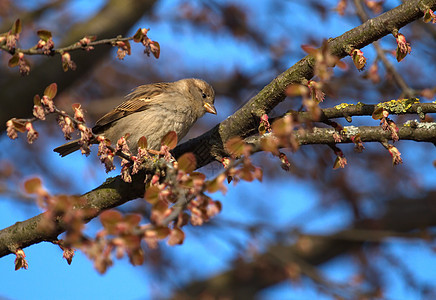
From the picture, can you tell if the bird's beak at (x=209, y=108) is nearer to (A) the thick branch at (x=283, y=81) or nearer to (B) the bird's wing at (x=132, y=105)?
(B) the bird's wing at (x=132, y=105)

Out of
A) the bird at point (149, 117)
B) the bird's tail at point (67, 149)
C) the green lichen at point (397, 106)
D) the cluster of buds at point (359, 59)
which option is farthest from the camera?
the bird at point (149, 117)

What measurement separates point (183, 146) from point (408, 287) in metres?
3.78

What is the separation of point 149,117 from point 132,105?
0.32 meters

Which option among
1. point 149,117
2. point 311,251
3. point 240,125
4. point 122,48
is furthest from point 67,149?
point 311,251

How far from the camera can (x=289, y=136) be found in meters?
1.49

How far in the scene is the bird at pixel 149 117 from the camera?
4.36 metres

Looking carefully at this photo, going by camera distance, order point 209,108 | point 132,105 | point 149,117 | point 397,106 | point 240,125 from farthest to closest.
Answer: point 209,108, point 132,105, point 149,117, point 240,125, point 397,106

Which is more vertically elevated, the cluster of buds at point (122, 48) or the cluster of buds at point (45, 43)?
the cluster of buds at point (122, 48)

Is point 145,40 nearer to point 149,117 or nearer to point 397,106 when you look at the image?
point 397,106

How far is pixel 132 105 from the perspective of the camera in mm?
4652

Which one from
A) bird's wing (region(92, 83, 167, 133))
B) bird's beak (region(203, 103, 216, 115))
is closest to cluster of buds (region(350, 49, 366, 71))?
bird's wing (region(92, 83, 167, 133))

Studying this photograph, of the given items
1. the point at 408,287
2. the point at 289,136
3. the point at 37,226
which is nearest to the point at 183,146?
the point at 37,226

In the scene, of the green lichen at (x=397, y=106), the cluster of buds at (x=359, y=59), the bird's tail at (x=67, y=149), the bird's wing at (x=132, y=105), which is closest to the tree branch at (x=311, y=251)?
the bird's wing at (x=132, y=105)

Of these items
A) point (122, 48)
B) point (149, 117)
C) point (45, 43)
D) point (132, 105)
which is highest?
point (132, 105)
